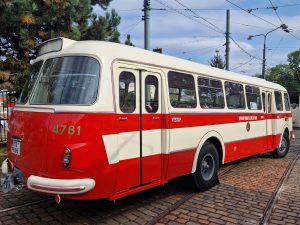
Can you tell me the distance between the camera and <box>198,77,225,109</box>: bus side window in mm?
7438

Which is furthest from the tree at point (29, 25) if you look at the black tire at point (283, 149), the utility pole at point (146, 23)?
the black tire at point (283, 149)

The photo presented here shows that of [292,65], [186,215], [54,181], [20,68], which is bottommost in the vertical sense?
[186,215]

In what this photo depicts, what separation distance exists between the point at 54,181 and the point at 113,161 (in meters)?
0.84

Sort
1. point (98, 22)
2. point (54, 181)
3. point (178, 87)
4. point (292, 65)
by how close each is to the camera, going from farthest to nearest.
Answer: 1. point (292, 65)
2. point (98, 22)
3. point (178, 87)
4. point (54, 181)

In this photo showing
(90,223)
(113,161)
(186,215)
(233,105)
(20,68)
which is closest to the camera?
(113,161)

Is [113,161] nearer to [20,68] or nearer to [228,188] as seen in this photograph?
[228,188]

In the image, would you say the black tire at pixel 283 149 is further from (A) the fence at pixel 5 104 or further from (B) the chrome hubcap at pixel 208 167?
(A) the fence at pixel 5 104

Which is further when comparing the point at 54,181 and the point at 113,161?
the point at 113,161

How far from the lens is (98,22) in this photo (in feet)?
40.5

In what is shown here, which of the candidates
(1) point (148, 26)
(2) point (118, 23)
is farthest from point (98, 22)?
(1) point (148, 26)

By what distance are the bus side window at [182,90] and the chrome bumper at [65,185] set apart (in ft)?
7.59

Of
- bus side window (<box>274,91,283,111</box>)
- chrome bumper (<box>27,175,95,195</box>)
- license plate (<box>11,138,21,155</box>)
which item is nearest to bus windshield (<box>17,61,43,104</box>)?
license plate (<box>11,138,21,155</box>)

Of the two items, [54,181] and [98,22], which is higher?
[98,22]

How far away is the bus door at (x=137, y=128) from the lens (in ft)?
17.5
